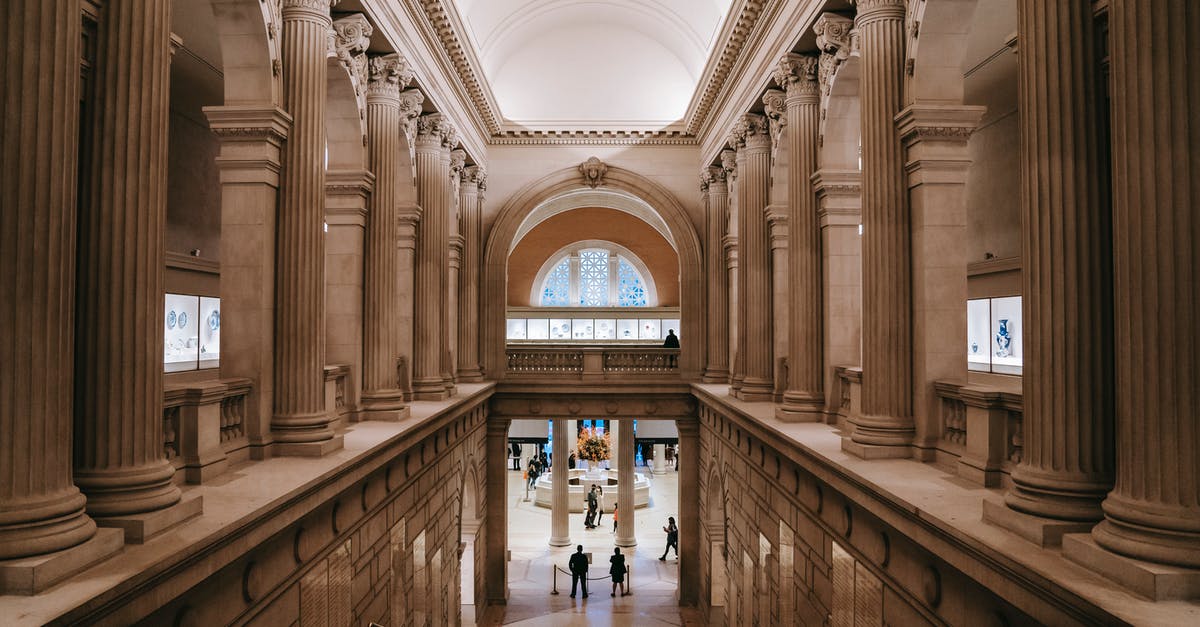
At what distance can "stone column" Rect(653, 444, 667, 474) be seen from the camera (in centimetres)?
3334

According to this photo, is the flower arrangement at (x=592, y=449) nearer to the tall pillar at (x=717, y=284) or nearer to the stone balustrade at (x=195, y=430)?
the tall pillar at (x=717, y=284)

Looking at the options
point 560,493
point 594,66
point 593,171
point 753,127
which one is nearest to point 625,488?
point 560,493

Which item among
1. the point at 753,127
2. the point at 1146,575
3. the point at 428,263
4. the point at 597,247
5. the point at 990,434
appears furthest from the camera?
the point at 597,247

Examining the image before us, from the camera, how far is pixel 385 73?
10.7 meters

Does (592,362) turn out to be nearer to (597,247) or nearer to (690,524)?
(690,524)

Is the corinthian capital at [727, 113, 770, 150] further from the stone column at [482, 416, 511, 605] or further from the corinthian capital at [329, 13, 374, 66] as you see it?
the stone column at [482, 416, 511, 605]

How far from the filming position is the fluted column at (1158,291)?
3529mm

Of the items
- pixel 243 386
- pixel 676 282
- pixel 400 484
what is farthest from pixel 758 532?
pixel 676 282

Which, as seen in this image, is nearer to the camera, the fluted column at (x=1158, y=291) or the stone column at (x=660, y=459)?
the fluted column at (x=1158, y=291)

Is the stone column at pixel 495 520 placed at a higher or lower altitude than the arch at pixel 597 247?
lower

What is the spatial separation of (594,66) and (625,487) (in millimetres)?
12323

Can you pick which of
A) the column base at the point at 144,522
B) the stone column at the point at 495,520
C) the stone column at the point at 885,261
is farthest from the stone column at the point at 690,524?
the column base at the point at 144,522

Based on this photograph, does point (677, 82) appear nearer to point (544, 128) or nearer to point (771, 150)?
point (544, 128)

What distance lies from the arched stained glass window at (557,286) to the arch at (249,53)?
83.0 feet
